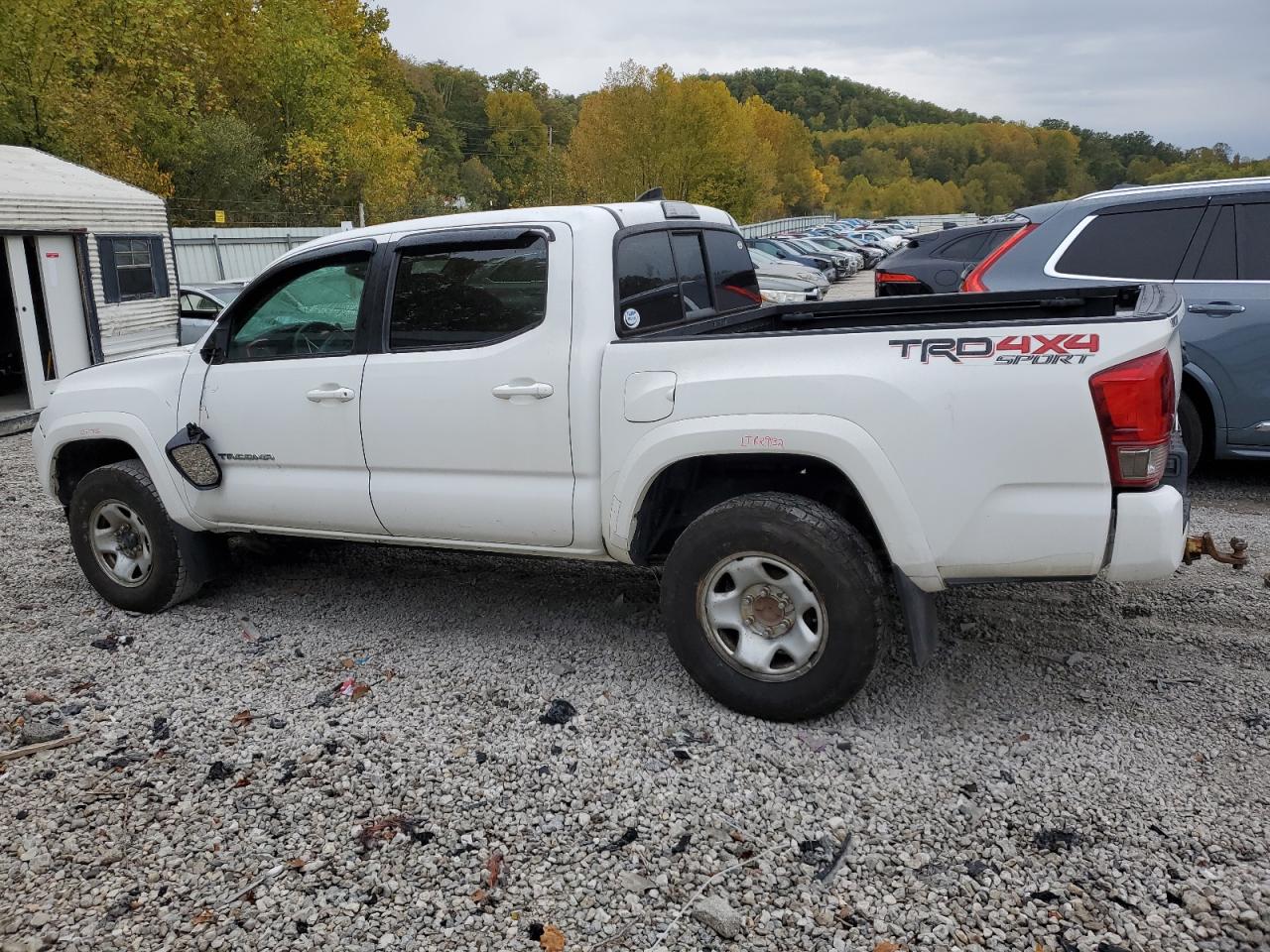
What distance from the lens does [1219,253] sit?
6.46 meters

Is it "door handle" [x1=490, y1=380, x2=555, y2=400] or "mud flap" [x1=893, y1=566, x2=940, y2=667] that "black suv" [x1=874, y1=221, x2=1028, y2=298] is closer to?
"door handle" [x1=490, y1=380, x2=555, y2=400]

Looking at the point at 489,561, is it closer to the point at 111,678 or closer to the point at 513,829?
the point at 111,678

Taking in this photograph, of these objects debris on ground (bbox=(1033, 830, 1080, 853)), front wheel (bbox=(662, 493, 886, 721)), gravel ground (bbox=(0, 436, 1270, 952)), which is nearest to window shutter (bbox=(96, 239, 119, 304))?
gravel ground (bbox=(0, 436, 1270, 952))

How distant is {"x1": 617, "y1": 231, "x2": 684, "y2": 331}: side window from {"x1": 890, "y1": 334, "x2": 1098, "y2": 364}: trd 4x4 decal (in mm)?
1247

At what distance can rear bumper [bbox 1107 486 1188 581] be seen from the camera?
127 inches

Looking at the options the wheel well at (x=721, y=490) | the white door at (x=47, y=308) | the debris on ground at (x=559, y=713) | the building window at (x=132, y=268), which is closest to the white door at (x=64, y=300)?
→ the white door at (x=47, y=308)

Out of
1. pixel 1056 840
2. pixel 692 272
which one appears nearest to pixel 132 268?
pixel 692 272

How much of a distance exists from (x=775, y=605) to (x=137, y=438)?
3.35m

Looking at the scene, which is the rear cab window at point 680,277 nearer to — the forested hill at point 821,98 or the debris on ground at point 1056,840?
the debris on ground at point 1056,840

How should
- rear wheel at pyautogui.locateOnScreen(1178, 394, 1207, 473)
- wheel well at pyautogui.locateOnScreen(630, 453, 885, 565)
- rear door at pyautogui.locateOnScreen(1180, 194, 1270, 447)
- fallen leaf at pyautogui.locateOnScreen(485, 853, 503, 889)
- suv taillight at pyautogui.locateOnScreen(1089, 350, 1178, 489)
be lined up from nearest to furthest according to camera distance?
1. fallen leaf at pyautogui.locateOnScreen(485, 853, 503, 889)
2. suv taillight at pyautogui.locateOnScreen(1089, 350, 1178, 489)
3. wheel well at pyautogui.locateOnScreen(630, 453, 885, 565)
4. rear door at pyautogui.locateOnScreen(1180, 194, 1270, 447)
5. rear wheel at pyautogui.locateOnScreen(1178, 394, 1207, 473)

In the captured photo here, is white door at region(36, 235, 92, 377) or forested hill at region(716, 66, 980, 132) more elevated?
forested hill at region(716, 66, 980, 132)

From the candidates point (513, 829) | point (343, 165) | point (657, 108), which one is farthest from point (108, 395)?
point (657, 108)

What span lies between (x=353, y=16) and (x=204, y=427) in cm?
6240

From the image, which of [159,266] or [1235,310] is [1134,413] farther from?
[159,266]
